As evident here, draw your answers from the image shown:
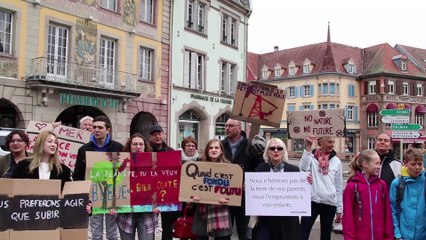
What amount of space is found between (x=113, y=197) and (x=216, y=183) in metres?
1.25

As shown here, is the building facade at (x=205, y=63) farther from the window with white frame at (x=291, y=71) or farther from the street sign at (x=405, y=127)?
the window with white frame at (x=291, y=71)

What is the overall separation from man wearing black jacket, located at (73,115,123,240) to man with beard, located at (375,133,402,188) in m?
3.40

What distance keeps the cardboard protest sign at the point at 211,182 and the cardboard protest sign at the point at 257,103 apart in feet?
7.89

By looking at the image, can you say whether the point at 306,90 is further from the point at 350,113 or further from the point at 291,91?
the point at 350,113

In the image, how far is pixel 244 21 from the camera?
29.7 meters

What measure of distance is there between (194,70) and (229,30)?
4.63 meters

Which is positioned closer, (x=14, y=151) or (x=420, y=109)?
(x=14, y=151)

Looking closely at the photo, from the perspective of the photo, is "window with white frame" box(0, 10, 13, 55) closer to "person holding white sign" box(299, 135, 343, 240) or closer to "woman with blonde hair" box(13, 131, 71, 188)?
"woman with blonde hair" box(13, 131, 71, 188)

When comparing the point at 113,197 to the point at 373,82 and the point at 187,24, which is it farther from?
the point at 373,82

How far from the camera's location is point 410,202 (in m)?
4.79

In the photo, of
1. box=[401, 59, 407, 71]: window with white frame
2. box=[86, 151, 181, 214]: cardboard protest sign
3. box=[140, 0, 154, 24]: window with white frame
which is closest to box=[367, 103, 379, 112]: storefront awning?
box=[401, 59, 407, 71]: window with white frame

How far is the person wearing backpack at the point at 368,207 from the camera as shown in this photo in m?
4.85

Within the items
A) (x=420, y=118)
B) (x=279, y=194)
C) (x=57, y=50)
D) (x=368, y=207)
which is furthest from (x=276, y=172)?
(x=420, y=118)

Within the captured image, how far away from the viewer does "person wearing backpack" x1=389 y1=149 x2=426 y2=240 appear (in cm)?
473
